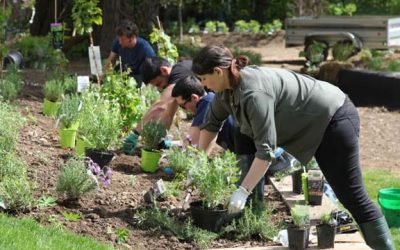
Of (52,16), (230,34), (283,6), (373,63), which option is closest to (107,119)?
(373,63)

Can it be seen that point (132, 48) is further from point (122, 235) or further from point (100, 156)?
point (122, 235)

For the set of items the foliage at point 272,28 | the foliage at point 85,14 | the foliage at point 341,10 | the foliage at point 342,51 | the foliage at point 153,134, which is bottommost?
the foliage at point 272,28

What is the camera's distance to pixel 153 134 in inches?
271

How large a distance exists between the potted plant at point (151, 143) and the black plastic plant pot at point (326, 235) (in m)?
2.10

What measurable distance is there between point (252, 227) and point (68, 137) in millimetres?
2522

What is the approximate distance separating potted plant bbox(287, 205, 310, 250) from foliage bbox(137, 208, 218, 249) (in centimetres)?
50

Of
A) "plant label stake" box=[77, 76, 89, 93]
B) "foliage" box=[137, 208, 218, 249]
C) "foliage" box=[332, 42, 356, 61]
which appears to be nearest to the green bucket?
"foliage" box=[137, 208, 218, 249]

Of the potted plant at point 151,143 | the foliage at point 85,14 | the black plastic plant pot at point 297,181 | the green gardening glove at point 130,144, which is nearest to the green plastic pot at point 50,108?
the foliage at point 85,14

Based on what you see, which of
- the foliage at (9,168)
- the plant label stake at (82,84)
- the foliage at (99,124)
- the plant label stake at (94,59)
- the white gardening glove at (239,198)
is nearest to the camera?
the white gardening glove at (239,198)

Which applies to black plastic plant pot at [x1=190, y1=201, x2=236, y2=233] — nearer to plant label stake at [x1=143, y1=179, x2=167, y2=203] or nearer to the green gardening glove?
plant label stake at [x1=143, y1=179, x2=167, y2=203]

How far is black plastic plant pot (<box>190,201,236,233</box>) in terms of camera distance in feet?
17.0

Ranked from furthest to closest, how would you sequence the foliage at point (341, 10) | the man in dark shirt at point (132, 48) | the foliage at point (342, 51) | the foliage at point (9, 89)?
the foliage at point (341, 10), the foliage at point (342, 51), the man in dark shirt at point (132, 48), the foliage at point (9, 89)

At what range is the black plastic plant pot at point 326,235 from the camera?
495cm

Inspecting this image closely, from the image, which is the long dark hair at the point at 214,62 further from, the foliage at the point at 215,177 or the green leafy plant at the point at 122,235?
the green leafy plant at the point at 122,235
